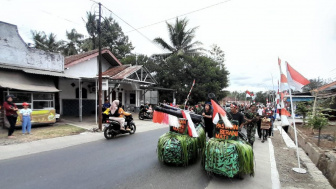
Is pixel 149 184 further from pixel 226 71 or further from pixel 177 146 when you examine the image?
pixel 226 71

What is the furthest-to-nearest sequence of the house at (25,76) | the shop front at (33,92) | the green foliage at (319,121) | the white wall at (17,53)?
1. the white wall at (17,53)
2. the house at (25,76)
3. the shop front at (33,92)
4. the green foliage at (319,121)

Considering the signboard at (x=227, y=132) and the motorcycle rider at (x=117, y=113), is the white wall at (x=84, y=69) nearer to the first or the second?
the motorcycle rider at (x=117, y=113)

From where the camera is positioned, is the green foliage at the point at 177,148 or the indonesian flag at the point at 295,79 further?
the indonesian flag at the point at 295,79

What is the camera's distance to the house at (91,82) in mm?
15148

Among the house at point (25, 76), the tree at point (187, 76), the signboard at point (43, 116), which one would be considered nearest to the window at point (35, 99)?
the house at point (25, 76)

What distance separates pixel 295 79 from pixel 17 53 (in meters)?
13.5

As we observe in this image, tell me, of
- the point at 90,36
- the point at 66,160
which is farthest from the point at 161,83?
the point at 66,160

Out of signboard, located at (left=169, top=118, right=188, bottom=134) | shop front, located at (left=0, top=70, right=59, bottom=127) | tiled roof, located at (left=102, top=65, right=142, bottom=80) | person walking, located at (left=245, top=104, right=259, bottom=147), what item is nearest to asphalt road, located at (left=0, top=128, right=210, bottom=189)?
signboard, located at (left=169, top=118, right=188, bottom=134)

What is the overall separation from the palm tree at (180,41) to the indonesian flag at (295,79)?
69.3ft

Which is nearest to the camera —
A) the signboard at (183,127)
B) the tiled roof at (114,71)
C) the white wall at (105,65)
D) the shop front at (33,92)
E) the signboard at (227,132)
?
the signboard at (227,132)

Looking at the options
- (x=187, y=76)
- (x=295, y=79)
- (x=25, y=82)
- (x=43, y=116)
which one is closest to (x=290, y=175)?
(x=295, y=79)

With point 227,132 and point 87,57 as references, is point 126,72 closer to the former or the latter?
point 87,57

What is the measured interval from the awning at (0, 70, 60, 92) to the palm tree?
17105 mm

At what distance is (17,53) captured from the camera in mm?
11453
